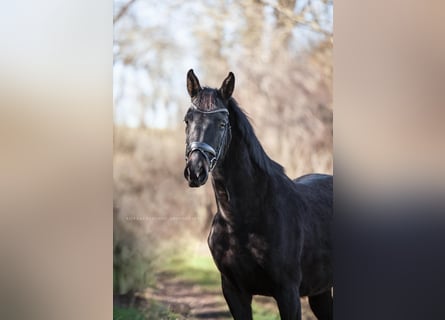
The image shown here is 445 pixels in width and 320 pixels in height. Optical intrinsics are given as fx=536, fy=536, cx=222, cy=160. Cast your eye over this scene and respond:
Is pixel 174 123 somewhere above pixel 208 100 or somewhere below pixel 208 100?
below

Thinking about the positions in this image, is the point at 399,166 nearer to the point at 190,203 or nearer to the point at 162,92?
the point at 190,203

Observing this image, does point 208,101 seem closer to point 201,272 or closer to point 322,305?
point 201,272

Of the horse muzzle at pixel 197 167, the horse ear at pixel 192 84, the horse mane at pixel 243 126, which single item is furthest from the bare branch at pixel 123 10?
the horse muzzle at pixel 197 167

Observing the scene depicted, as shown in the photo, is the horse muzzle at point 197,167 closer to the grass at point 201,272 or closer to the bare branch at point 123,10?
the grass at point 201,272

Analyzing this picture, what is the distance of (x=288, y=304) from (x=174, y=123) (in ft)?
3.63

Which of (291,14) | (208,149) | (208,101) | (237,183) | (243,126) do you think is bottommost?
(237,183)

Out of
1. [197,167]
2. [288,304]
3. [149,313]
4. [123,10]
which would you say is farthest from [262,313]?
[123,10]

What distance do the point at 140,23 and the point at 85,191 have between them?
92cm

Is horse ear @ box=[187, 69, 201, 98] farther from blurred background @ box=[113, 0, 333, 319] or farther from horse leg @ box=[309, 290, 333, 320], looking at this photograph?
horse leg @ box=[309, 290, 333, 320]

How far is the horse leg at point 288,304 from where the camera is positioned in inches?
109

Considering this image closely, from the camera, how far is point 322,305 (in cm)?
286

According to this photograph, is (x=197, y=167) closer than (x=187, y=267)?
Yes

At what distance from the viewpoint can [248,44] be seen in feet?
9.21

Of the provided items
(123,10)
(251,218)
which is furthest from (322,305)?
(123,10)
